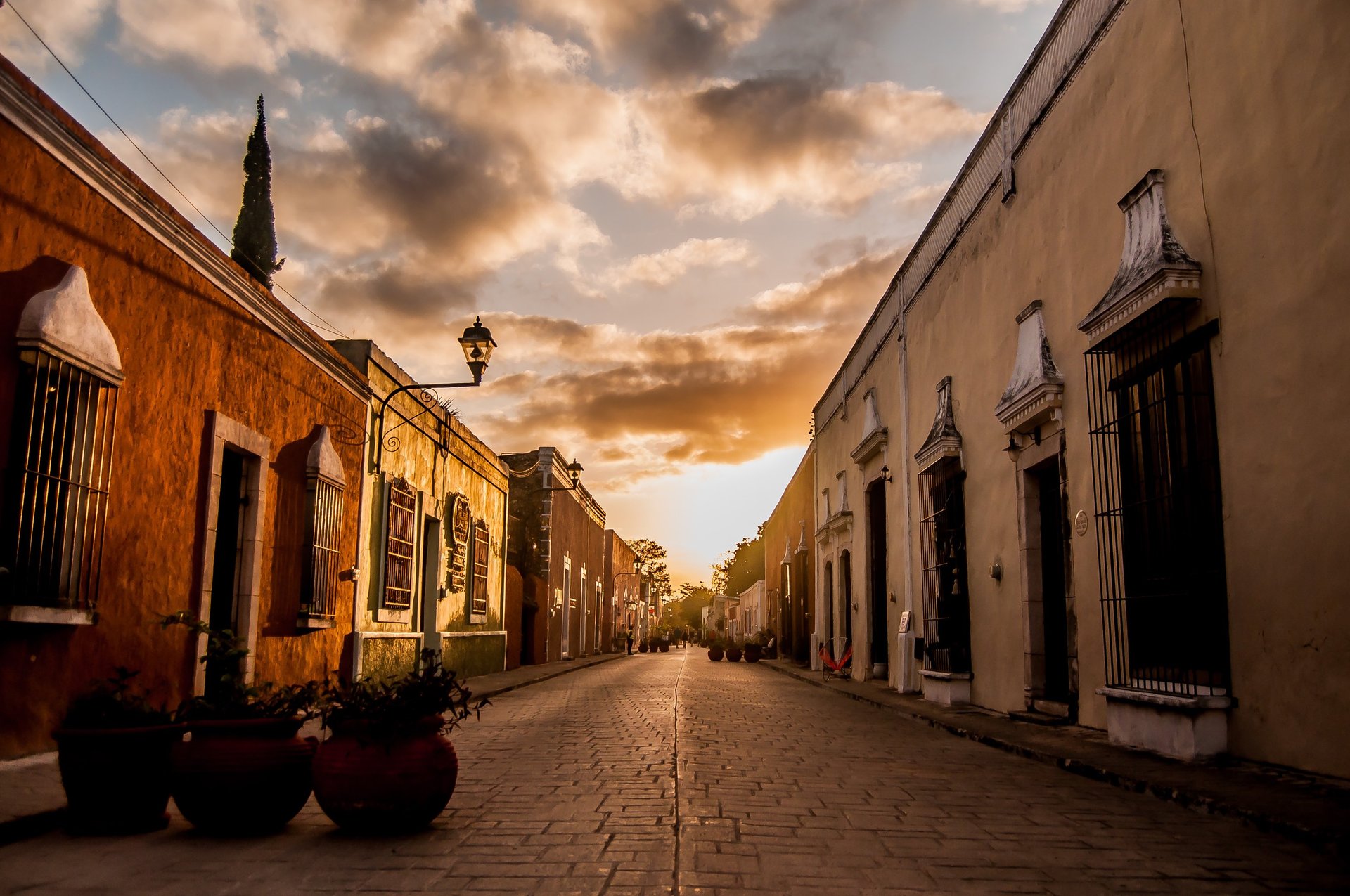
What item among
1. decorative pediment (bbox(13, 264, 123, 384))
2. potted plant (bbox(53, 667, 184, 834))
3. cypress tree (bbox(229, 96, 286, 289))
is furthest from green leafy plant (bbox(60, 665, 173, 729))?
cypress tree (bbox(229, 96, 286, 289))

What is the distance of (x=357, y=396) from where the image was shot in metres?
13.1

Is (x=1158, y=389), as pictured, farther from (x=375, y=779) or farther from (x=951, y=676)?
(x=375, y=779)

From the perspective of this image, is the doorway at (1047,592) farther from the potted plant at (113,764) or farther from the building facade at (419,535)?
the potted plant at (113,764)

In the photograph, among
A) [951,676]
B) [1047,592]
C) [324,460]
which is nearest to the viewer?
[1047,592]

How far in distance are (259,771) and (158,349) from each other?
443 cm

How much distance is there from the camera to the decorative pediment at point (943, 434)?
13023mm

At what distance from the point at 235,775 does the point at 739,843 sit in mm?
2284

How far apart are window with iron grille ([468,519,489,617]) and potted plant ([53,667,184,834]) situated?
14.7m

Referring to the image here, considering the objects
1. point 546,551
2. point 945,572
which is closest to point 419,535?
point 945,572

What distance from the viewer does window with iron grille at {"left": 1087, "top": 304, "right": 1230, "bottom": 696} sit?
22.7 feet

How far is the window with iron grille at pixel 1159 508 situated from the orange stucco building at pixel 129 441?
23.3ft

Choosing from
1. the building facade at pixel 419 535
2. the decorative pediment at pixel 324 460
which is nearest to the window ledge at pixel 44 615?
the decorative pediment at pixel 324 460

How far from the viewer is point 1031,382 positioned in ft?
32.2

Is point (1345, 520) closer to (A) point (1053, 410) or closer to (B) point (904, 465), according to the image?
(A) point (1053, 410)
